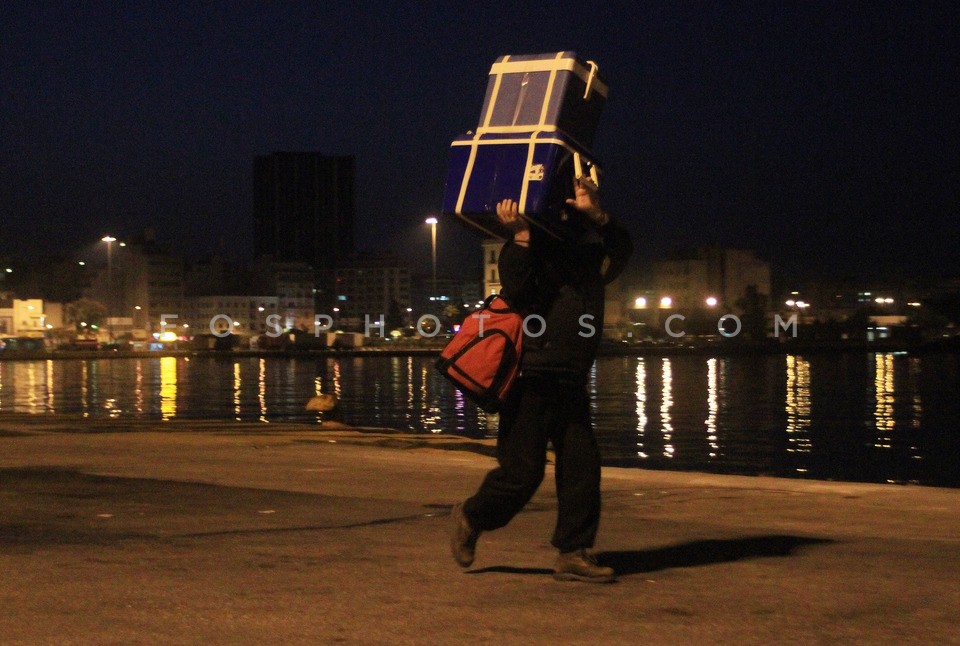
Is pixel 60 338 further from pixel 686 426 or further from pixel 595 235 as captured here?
pixel 595 235

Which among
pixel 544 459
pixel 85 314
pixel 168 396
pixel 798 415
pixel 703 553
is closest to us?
pixel 544 459

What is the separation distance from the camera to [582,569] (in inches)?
171

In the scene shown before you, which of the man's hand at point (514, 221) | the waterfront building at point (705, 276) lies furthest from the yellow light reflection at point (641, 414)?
the waterfront building at point (705, 276)

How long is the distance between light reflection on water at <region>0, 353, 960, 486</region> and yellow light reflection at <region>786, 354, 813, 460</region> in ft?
0.11

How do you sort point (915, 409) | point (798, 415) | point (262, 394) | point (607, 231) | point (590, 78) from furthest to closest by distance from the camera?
1. point (262, 394)
2. point (915, 409)
3. point (798, 415)
4. point (590, 78)
5. point (607, 231)

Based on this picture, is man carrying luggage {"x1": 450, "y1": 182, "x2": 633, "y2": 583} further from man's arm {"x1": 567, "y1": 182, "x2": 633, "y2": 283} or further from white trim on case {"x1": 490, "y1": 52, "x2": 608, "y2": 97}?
white trim on case {"x1": 490, "y1": 52, "x2": 608, "y2": 97}

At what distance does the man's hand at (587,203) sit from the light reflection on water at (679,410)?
33.7 feet

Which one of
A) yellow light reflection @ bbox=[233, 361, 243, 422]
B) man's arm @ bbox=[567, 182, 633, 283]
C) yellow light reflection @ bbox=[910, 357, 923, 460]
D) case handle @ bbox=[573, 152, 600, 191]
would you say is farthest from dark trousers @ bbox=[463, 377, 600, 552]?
yellow light reflection @ bbox=[233, 361, 243, 422]

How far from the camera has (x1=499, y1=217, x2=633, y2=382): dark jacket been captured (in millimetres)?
4375

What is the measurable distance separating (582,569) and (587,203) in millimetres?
1382

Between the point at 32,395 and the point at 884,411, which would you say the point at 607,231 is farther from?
the point at 32,395

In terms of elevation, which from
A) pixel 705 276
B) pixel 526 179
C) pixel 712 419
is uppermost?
pixel 705 276

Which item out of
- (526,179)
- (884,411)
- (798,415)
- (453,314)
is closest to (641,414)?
(798,415)

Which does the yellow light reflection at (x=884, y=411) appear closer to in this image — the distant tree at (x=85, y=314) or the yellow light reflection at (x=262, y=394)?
the yellow light reflection at (x=262, y=394)
